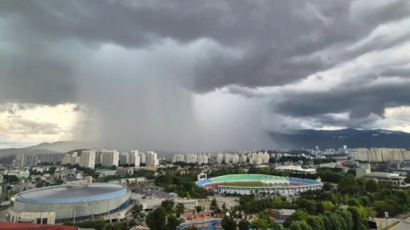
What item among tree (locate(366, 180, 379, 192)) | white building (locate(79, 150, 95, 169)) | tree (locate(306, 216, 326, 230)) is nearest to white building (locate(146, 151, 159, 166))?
white building (locate(79, 150, 95, 169))

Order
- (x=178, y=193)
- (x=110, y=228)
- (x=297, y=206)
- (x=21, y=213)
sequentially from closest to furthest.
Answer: (x=110, y=228), (x=21, y=213), (x=297, y=206), (x=178, y=193)

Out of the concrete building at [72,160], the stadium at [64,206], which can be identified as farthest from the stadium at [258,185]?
the concrete building at [72,160]

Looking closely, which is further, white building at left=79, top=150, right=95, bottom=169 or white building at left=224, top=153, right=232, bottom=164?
white building at left=224, top=153, right=232, bottom=164

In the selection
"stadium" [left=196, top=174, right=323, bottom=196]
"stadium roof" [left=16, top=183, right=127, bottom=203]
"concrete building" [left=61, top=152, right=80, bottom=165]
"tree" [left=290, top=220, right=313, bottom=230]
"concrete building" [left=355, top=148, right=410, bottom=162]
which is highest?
"concrete building" [left=355, top=148, right=410, bottom=162]

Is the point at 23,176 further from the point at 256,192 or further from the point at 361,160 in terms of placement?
the point at 361,160

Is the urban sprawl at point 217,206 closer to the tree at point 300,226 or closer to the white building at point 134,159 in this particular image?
the tree at point 300,226

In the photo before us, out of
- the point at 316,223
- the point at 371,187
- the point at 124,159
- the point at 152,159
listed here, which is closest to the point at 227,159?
the point at 152,159

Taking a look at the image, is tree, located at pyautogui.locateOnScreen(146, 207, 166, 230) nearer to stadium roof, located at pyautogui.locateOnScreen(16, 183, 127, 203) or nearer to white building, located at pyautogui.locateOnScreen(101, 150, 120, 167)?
stadium roof, located at pyautogui.locateOnScreen(16, 183, 127, 203)

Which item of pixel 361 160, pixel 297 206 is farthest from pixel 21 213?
pixel 361 160
